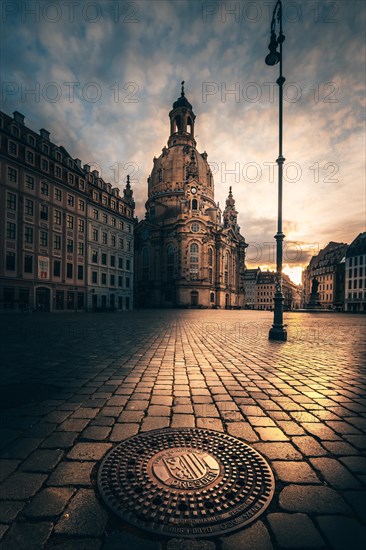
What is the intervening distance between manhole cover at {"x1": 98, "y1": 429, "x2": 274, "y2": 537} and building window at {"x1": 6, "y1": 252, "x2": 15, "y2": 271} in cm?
3195

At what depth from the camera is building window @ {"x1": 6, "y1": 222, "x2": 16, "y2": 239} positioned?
29469mm

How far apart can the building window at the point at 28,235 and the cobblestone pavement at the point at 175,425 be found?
2848 cm

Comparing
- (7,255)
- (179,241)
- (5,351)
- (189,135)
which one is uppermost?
(189,135)

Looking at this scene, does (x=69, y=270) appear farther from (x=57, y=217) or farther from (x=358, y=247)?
(x=358, y=247)

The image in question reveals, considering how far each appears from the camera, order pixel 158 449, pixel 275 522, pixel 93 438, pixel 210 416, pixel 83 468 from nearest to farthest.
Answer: pixel 275 522 < pixel 83 468 < pixel 158 449 < pixel 93 438 < pixel 210 416

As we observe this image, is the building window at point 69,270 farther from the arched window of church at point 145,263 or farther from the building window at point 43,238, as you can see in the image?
the arched window of church at point 145,263

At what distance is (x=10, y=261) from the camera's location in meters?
29.6

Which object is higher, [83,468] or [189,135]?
[189,135]

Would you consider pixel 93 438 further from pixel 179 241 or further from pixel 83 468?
pixel 179 241

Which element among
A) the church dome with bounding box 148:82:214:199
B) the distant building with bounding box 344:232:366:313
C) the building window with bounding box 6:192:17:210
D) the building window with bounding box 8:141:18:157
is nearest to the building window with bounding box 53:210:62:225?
the building window with bounding box 6:192:17:210

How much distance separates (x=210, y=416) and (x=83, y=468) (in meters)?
1.62

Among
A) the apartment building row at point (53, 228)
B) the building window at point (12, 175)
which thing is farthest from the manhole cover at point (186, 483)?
the building window at point (12, 175)

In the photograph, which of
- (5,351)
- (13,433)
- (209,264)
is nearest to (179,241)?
(209,264)

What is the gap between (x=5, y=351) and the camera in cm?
765
